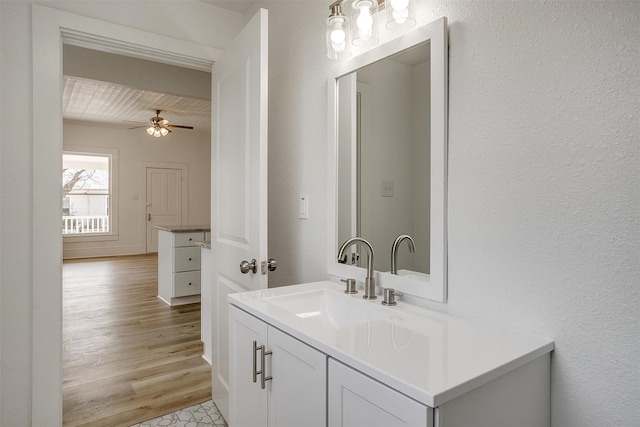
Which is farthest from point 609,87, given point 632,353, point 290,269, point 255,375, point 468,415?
point 290,269

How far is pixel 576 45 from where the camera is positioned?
3.07ft

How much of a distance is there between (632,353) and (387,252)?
79 cm

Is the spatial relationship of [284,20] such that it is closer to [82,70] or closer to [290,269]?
[290,269]

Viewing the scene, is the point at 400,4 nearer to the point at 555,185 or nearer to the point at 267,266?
the point at 555,185

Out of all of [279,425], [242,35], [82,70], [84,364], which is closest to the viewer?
[279,425]

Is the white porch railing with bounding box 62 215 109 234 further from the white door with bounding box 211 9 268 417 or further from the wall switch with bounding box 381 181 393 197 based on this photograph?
the wall switch with bounding box 381 181 393 197

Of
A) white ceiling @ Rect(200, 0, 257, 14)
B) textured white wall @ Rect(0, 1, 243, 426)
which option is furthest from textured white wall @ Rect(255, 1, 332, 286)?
textured white wall @ Rect(0, 1, 243, 426)

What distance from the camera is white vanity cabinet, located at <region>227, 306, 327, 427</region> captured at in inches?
39.8

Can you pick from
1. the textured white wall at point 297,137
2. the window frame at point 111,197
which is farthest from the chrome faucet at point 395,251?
the window frame at point 111,197

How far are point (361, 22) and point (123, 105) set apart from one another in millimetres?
5625

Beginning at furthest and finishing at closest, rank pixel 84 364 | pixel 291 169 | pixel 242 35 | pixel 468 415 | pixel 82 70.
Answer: pixel 82 70, pixel 84 364, pixel 291 169, pixel 242 35, pixel 468 415

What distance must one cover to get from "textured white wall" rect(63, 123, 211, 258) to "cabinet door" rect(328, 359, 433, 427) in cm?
800

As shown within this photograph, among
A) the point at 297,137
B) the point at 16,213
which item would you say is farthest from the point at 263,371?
the point at 16,213

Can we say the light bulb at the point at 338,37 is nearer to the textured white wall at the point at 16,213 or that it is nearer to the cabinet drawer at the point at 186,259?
→ the textured white wall at the point at 16,213
